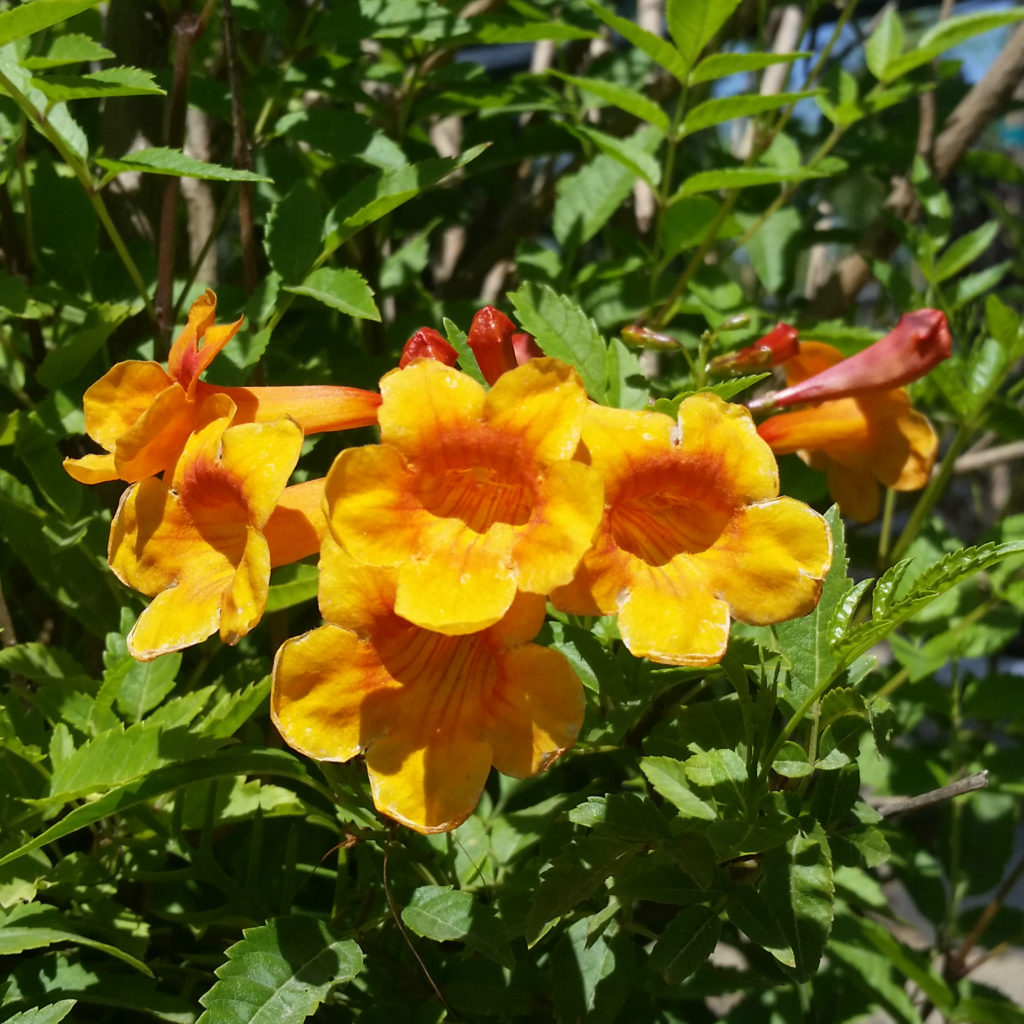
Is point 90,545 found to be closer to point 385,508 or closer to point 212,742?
point 212,742

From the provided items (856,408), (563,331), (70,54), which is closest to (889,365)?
(856,408)

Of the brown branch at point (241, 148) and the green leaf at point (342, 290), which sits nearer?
the green leaf at point (342, 290)

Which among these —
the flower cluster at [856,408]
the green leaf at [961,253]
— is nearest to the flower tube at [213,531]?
the flower cluster at [856,408]

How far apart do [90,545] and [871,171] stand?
1960 millimetres

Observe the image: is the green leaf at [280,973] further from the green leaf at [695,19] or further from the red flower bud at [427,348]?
the green leaf at [695,19]

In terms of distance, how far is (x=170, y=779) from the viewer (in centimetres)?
103

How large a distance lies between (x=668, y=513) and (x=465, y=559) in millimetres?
278

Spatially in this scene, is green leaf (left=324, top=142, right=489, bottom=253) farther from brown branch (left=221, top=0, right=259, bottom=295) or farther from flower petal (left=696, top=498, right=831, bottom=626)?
flower petal (left=696, top=498, right=831, bottom=626)

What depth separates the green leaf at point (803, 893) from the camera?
37.3 inches

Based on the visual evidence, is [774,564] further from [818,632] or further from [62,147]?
[62,147]

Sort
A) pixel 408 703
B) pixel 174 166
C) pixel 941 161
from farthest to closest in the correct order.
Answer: pixel 941 161 → pixel 174 166 → pixel 408 703

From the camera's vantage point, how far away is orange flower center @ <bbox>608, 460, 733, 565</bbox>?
0.99 metres

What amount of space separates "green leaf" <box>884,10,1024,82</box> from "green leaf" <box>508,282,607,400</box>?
39.9 inches

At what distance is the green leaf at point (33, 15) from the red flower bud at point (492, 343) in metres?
0.53
